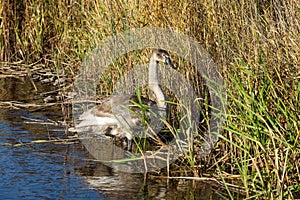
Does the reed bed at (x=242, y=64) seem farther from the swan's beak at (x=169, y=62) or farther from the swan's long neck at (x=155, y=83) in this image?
the swan's long neck at (x=155, y=83)

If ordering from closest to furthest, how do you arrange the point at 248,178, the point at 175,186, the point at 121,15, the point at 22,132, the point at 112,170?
1. the point at 248,178
2. the point at 175,186
3. the point at 112,170
4. the point at 22,132
5. the point at 121,15

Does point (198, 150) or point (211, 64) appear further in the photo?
point (211, 64)

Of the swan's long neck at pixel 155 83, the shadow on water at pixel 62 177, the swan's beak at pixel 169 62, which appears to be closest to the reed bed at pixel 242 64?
the swan's beak at pixel 169 62

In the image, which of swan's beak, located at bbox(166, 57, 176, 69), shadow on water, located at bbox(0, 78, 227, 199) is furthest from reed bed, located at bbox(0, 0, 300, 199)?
shadow on water, located at bbox(0, 78, 227, 199)

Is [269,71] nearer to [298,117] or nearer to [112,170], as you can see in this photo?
[298,117]

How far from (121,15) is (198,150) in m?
2.63

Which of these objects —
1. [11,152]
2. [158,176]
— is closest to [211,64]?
[158,176]

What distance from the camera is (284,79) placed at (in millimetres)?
6980

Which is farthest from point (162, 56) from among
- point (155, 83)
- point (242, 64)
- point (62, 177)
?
point (62, 177)

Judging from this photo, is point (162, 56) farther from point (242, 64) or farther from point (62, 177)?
point (62, 177)

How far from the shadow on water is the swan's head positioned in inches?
49.3

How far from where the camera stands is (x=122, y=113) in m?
8.13

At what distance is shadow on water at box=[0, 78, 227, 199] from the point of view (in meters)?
6.54

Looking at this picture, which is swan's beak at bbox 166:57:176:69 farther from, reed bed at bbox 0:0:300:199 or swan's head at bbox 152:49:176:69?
reed bed at bbox 0:0:300:199
